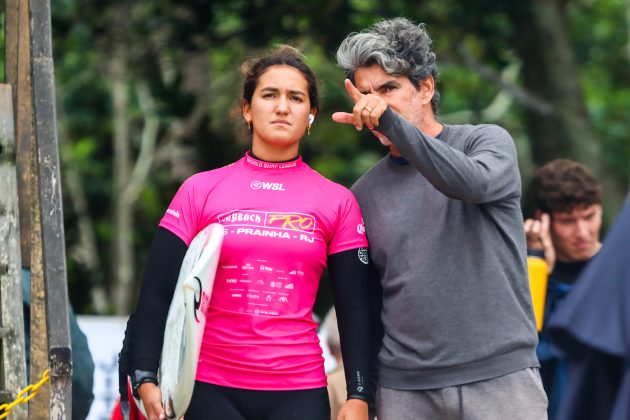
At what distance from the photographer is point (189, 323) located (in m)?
3.79

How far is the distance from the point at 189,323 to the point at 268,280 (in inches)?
12.6

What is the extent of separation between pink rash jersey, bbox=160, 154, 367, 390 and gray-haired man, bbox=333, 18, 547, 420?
224mm

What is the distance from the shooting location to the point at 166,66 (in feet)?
38.3

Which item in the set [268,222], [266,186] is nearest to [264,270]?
[268,222]

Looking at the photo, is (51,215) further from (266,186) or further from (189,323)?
(266,186)

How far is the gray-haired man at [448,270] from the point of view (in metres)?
3.79

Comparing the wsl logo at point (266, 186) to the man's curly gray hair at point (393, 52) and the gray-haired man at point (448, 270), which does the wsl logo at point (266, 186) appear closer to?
the gray-haired man at point (448, 270)

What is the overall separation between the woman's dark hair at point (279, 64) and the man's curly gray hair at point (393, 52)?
12 cm

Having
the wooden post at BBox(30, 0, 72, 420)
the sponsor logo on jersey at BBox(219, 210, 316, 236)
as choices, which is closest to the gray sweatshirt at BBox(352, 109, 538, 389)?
the sponsor logo on jersey at BBox(219, 210, 316, 236)

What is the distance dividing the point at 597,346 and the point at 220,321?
58.3 inches

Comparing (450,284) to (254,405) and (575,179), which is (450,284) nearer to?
(254,405)

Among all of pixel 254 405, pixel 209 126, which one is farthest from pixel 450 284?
pixel 209 126

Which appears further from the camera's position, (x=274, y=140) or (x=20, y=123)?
(x=20, y=123)

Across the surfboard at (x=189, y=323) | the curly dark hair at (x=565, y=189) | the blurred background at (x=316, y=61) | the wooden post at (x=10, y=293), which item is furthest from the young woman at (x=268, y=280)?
the curly dark hair at (x=565, y=189)
